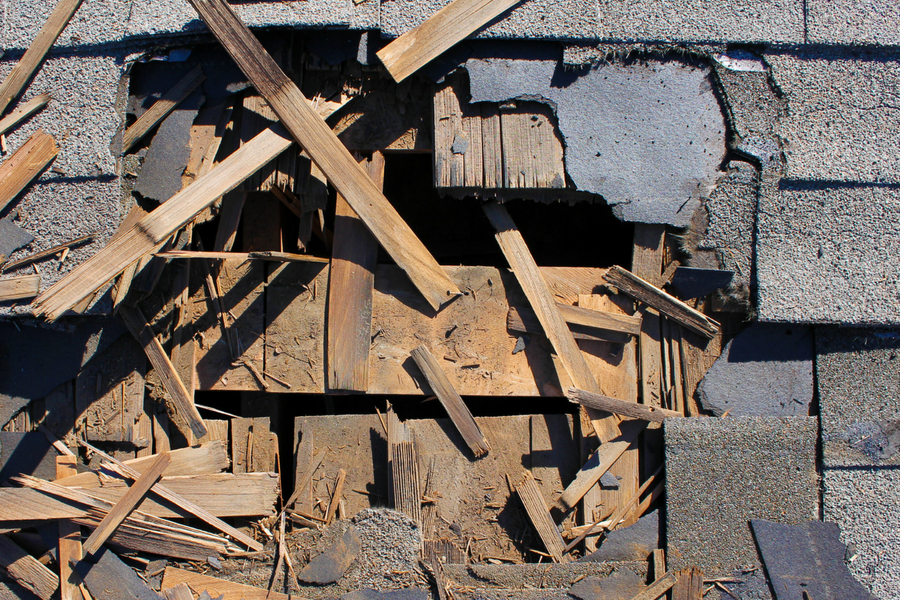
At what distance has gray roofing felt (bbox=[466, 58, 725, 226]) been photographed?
3.02 m

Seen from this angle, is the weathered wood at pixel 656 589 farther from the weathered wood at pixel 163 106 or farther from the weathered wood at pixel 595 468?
the weathered wood at pixel 163 106

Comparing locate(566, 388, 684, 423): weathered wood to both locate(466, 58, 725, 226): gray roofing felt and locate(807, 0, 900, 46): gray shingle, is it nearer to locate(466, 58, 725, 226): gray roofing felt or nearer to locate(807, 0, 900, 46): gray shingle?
locate(466, 58, 725, 226): gray roofing felt

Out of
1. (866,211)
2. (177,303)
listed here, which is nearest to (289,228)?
(177,303)

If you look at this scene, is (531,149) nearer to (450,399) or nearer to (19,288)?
(450,399)

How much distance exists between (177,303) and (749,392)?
11.3 feet

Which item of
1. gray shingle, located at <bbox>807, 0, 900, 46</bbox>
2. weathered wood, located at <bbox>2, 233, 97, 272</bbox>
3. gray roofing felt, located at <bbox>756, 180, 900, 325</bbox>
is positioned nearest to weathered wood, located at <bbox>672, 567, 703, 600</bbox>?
gray roofing felt, located at <bbox>756, 180, 900, 325</bbox>

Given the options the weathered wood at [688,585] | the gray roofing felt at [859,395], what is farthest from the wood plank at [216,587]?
the gray roofing felt at [859,395]

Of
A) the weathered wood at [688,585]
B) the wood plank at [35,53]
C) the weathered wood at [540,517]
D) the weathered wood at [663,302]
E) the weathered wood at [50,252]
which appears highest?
the wood plank at [35,53]

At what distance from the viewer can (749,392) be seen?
10.0ft

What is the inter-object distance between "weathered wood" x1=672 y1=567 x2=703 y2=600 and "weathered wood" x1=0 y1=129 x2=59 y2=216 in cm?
432

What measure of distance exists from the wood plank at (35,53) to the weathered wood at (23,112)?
0.18 feet

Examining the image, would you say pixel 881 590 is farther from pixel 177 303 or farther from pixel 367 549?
pixel 177 303

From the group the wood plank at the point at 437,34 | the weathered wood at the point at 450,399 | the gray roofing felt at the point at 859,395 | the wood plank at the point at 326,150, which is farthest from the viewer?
the weathered wood at the point at 450,399

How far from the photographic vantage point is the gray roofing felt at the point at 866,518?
2973 mm
